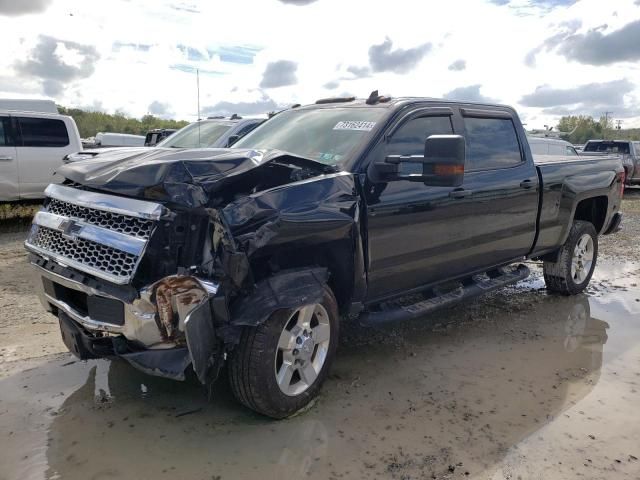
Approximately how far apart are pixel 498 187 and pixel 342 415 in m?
2.54

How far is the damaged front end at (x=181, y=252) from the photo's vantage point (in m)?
2.97

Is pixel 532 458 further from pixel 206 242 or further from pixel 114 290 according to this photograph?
pixel 114 290

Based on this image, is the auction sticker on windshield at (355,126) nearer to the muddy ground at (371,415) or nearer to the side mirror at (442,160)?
the side mirror at (442,160)

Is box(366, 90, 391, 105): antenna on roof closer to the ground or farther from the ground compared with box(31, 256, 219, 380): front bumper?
farther from the ground

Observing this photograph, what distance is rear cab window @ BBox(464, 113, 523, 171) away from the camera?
16.1 feet

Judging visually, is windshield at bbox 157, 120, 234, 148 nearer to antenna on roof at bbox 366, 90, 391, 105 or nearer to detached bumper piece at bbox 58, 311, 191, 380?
antenna on roof at bbox 366, 90, 391, 105

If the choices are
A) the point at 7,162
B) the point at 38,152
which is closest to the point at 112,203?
the point at 7,162

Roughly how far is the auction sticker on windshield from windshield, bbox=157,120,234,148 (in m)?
5.49

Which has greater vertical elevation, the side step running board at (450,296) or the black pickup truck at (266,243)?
the black pickup truck at (266,243)

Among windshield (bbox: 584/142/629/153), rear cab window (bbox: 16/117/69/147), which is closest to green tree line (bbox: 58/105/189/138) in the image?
windshield (bbox: 584/142/629/153)

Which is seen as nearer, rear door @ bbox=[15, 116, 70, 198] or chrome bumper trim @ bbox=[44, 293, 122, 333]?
chrome bumper trim @ bbox=[44, 293, 122, 333]

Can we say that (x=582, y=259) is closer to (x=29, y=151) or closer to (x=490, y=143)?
(x=490, y=143)

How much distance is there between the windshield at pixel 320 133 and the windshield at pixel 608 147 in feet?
57.9

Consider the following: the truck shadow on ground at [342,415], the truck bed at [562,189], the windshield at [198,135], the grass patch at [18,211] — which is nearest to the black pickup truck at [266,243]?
→ the truck shadow on ground at [342,415]
